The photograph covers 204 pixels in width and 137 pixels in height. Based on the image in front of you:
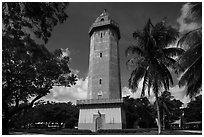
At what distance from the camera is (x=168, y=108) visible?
52594 mm

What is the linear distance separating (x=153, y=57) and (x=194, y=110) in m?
44.8

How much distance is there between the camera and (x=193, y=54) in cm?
1366

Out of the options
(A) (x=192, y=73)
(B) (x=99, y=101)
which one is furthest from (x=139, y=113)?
(A) (x=192, y=73)

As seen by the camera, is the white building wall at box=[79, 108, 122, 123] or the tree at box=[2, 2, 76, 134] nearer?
the tree at box=[2, 2, 76, 134]

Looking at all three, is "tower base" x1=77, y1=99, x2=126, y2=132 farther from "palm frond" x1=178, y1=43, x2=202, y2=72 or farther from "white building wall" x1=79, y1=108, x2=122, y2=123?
"palm frond" x1=178, y1=43, x2=202, y2=72

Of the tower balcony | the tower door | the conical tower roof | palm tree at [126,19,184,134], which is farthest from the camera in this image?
the conical tower roof

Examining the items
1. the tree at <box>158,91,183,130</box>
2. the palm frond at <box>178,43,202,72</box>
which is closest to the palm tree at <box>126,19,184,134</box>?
the palm frond at <box>178,43,202,72</box>

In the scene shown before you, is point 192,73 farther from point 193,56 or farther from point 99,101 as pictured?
point 99,101

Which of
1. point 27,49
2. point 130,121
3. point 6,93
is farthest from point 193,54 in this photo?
point 130,121

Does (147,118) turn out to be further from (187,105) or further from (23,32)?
(23,32)

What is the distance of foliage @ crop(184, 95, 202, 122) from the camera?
2227 inches

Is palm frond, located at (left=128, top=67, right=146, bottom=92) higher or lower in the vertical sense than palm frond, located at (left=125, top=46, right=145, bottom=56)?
lower

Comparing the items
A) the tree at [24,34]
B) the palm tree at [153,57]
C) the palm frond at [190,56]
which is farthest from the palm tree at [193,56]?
the tree at [24,34]

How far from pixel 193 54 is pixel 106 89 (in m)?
18.8
